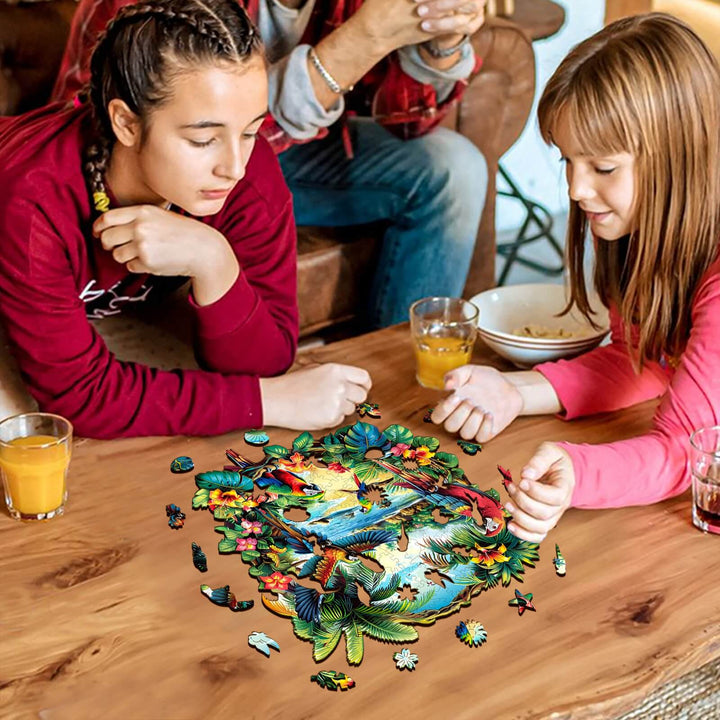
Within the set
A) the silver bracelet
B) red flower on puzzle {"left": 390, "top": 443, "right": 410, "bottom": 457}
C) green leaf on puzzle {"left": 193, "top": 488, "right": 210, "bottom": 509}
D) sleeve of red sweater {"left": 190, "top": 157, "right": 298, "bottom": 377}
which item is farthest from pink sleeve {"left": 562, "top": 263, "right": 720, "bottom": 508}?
the silver bracelet

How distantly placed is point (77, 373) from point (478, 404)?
0.53 meters

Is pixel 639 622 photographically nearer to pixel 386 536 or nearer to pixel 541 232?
pixel 386 536

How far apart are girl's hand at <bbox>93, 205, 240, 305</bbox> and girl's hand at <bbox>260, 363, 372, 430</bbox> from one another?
18cm

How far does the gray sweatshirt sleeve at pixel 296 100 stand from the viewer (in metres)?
1.86

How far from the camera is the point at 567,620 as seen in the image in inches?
43.2

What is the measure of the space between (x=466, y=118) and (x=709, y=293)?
1.20 m

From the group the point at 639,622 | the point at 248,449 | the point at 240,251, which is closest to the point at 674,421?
the point at 639,622

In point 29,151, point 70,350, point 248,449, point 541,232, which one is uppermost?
point 29,151

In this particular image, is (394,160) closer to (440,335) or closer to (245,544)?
(440,335)

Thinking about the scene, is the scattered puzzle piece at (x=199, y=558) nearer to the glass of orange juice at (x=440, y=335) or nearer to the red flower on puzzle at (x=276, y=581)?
the red flower on puzzle at (x=276, y=581)

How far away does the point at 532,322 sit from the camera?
1.78 m

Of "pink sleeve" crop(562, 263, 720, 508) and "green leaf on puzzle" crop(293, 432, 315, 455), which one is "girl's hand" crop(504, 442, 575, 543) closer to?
"pink sleeve" crop(562, 263, 720, 508)

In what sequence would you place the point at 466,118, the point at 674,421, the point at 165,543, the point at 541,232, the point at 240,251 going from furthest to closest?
the point at 541,232, the point at 466,118, the point at 240,251, the point at 674,421, the point at 165,543

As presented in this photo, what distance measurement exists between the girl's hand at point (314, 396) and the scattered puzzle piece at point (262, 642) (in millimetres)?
427
